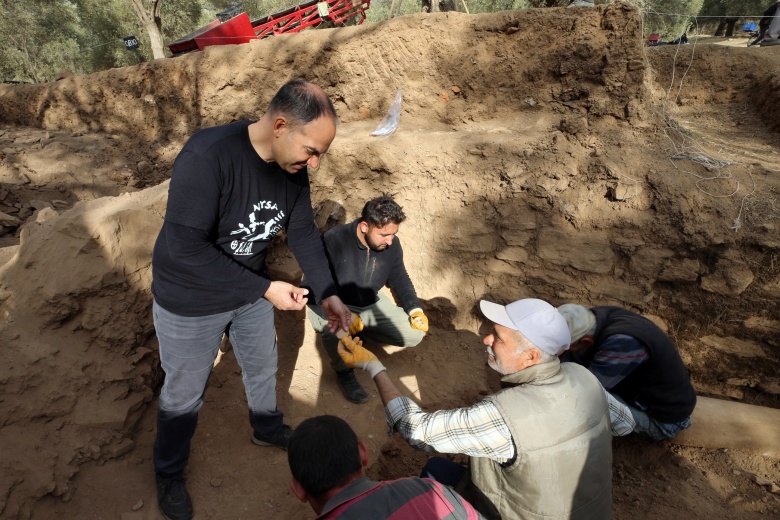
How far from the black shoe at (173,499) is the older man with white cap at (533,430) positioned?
4.58ft

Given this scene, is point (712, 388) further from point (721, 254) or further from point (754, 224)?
point (754, 224)

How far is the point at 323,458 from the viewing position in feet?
4.40

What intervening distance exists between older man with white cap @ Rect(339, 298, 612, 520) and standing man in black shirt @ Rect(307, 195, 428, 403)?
1.43m

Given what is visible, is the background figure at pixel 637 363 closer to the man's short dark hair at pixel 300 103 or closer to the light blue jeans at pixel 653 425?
the light blue jeans at pixel 653 425

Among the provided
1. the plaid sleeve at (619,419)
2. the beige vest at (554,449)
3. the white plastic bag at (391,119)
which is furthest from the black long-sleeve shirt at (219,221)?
the white plastic bag at (391,119)

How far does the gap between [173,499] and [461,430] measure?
175 cm

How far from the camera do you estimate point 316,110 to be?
5.70ft

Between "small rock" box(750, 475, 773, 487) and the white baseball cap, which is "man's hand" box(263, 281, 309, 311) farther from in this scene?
"small rock" box(750, 475, 773, 487)

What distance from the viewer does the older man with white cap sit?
1.59 m

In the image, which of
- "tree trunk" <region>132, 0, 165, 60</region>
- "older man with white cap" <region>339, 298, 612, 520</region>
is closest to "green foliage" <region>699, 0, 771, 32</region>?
"tree trunk" <region>132, 0, 165, 60</region>

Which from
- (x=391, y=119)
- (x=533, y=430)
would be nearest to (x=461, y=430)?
(x=533, y=430)

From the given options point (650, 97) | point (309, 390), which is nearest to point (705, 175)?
point (650, 97)

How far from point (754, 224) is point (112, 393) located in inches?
190

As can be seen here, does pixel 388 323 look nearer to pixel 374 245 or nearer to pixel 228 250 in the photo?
pixel 374 245
